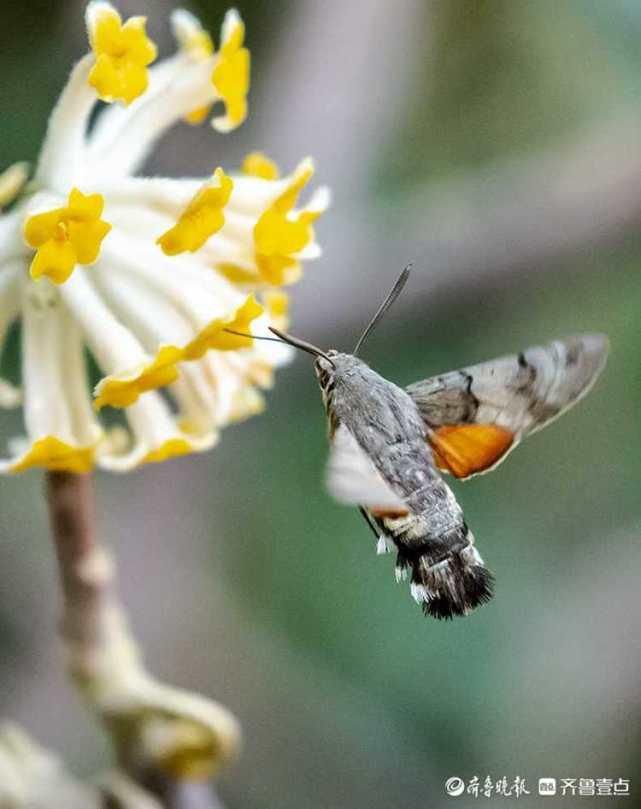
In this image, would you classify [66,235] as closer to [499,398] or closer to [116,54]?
[116,54]

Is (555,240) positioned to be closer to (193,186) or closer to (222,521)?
(222,521)

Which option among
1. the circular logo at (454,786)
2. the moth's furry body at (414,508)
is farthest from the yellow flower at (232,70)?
the circular logo at (454,786)

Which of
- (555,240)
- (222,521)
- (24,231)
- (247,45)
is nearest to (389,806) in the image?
(222,521)

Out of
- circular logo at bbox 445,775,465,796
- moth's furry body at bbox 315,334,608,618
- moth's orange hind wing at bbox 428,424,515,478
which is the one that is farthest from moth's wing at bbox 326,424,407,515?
circular logo at bbox 445,775,465,796

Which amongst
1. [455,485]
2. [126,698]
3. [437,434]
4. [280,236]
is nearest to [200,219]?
[280,236]

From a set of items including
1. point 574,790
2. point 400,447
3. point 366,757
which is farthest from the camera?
point 366,757

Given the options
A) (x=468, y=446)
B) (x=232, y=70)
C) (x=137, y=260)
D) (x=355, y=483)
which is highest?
(x=232, y=70)

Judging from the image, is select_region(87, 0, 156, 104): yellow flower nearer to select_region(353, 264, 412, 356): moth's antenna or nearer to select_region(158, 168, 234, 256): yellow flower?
select_region(158, 168, 234, 256): yellow flower

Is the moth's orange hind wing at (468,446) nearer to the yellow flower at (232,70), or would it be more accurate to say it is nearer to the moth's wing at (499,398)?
the moth's wing at (499,398)
